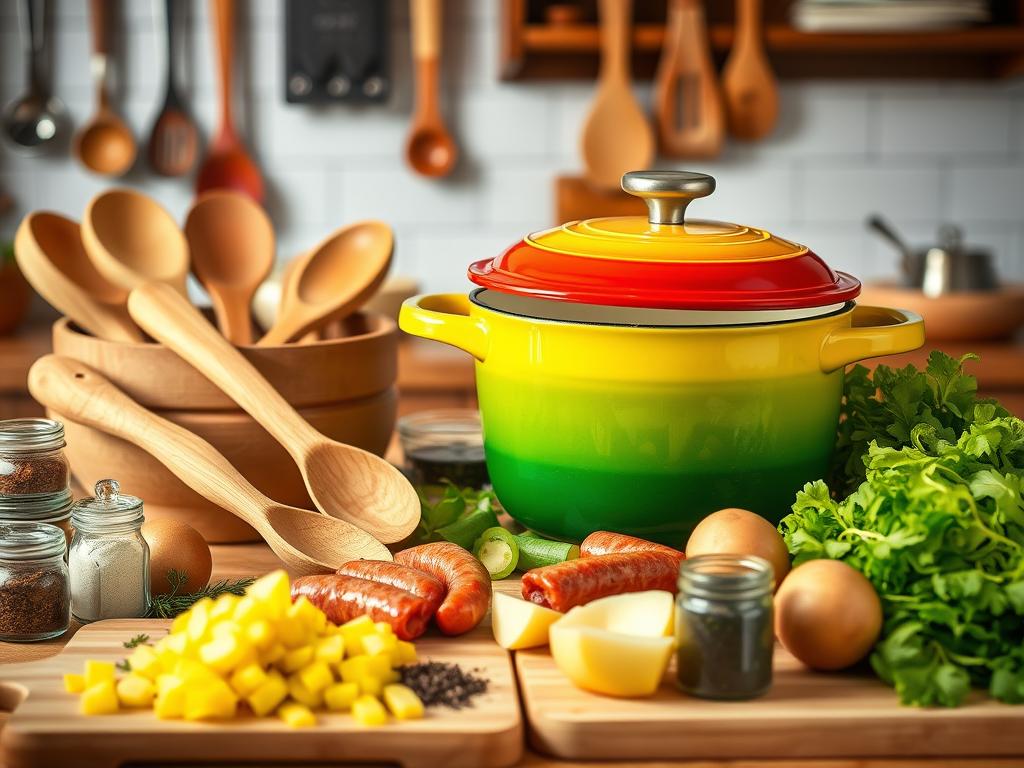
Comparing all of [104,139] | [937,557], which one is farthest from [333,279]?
[104,139]

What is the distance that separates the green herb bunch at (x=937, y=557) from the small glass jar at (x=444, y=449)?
465 mm

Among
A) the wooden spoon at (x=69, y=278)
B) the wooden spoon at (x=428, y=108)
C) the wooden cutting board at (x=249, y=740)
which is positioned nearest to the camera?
the wooden cutting board at (x=249, y=740)

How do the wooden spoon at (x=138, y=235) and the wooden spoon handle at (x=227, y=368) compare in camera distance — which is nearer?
the wooden spoon handle at (x=227, y=368)

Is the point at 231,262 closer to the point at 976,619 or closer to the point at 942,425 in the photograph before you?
the point at 942,425

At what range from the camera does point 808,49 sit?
2.91 meters

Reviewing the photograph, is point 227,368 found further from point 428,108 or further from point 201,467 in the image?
A: point 428,108

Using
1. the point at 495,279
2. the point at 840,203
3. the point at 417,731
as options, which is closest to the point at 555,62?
the point at 840,203

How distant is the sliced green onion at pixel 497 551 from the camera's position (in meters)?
1.16

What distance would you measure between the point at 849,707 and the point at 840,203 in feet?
7.69

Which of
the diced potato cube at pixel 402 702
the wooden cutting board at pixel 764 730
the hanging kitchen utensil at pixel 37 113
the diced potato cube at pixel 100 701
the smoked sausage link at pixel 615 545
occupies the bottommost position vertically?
the wooden cutting board at pixel 764 730

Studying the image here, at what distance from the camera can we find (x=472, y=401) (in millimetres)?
2498

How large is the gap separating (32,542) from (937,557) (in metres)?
0.69

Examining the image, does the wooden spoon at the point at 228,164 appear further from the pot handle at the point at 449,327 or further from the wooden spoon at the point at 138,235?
the pot handle at the point at 449,327

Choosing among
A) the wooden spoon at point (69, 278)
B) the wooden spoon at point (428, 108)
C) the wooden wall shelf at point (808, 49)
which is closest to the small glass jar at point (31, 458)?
the wooden spoon at point (69, 278)
